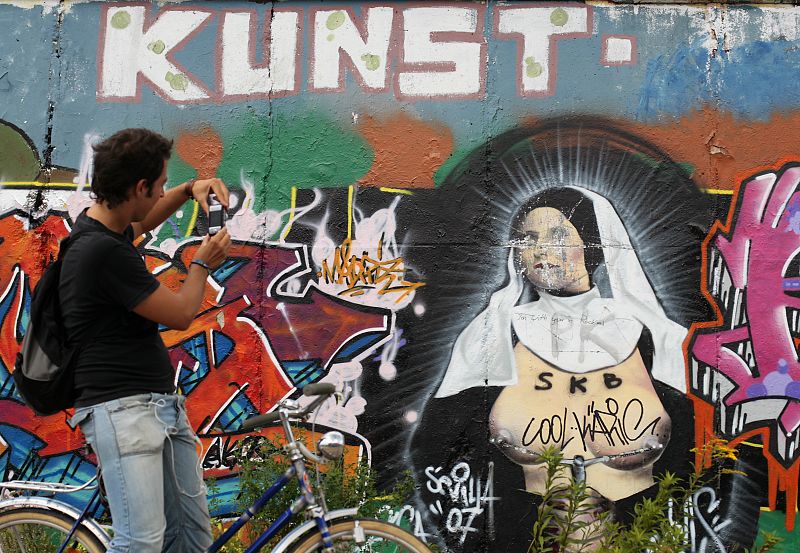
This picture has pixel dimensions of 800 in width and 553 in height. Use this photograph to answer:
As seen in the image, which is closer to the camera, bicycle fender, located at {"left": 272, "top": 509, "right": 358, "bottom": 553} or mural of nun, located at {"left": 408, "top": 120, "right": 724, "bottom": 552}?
bicycle fender, located at {"left": 272, "top": 509, "right": 358, "bottom": 553}

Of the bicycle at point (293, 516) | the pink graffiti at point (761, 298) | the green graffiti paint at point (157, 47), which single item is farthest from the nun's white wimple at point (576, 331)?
the green graffiti paint at point (157, 47)

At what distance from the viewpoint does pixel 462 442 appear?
4.52 meters

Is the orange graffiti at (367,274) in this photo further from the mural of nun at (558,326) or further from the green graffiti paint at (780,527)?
the green graffiti paint at (780,527)

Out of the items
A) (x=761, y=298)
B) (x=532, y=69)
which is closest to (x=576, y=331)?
(x=761, y=298)

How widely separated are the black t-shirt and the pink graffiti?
2.96m

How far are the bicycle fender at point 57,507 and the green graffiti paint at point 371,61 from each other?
2711 mm

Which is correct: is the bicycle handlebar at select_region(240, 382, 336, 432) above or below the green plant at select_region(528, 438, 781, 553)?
above

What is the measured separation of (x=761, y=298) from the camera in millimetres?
4520

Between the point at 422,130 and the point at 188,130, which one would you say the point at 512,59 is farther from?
the point at 188,130

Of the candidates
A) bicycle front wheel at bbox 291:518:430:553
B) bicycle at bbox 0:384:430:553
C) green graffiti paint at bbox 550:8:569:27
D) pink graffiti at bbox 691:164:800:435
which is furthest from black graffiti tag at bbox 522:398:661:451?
green graffiti paint at bbox 550:8:569:27

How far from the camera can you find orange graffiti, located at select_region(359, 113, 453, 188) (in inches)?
182

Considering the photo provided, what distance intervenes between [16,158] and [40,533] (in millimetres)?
2192

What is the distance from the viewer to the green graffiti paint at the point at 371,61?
15.2 feet

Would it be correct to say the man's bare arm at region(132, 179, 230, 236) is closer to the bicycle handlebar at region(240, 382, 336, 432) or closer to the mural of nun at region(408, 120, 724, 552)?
the bicycle handlebar at region(240, 382, 336, 432)
